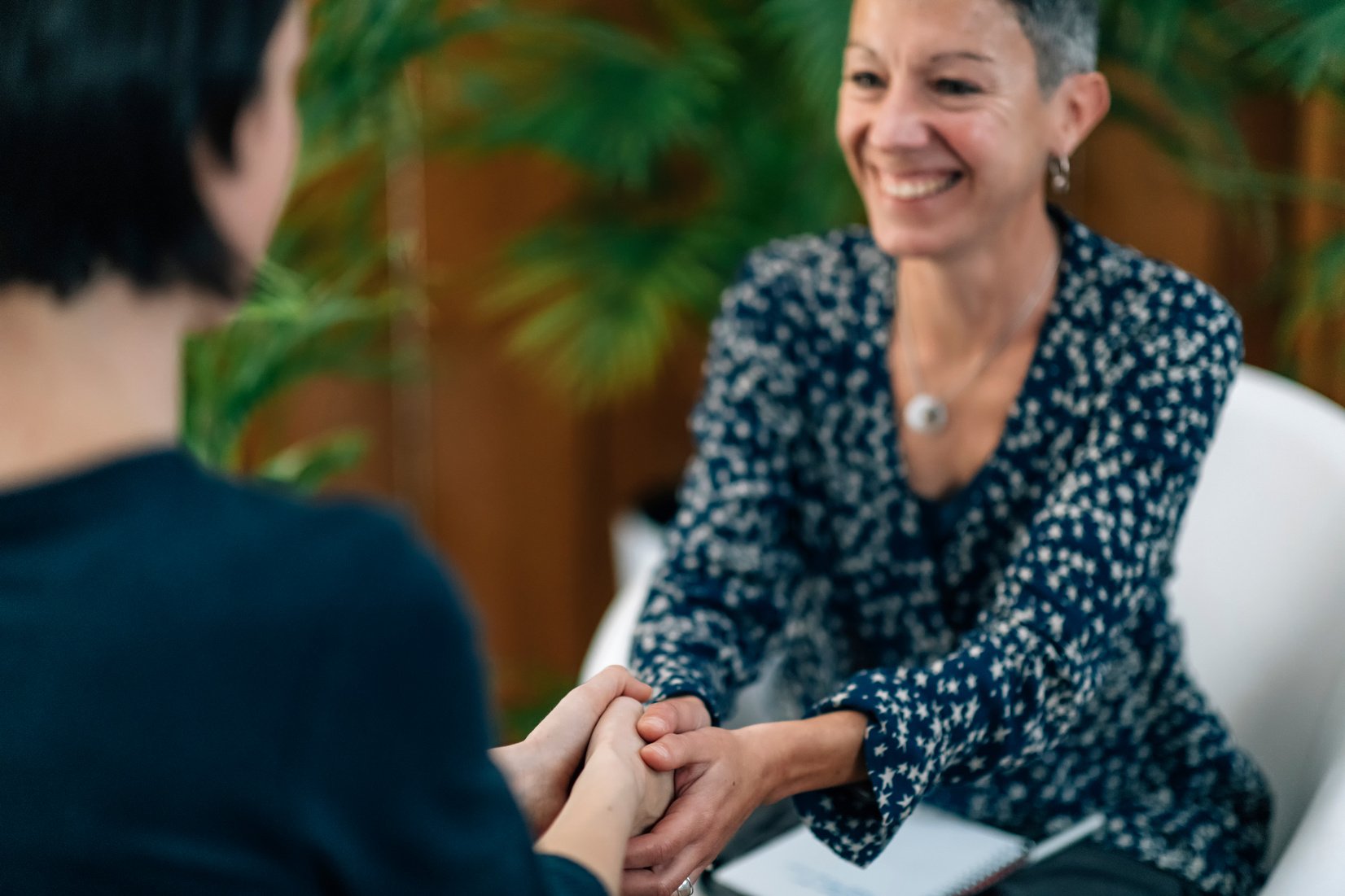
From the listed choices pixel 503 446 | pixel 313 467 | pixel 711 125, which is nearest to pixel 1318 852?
pixel 313 467

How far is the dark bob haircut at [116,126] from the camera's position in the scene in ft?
1.81

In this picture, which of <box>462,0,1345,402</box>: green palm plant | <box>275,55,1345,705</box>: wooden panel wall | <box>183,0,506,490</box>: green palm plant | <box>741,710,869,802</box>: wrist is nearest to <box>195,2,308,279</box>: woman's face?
<box>741,710,869,802</box>: wrist

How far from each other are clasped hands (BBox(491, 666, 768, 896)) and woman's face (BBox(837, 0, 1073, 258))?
0.48 metres

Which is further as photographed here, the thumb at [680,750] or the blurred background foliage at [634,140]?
the blurred background foliage at [634,140]

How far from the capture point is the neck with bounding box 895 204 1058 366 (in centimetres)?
131

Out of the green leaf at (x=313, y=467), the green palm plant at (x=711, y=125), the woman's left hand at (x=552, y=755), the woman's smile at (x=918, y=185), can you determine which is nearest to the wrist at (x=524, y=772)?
the woman's left hand at (x=552, y=755)

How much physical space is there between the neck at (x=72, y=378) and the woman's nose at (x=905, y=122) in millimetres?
773

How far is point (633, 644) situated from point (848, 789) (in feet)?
0.83

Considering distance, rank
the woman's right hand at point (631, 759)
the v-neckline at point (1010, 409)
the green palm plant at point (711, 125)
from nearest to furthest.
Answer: the woman's right hand at point (631, 759)
the v-neckline at point (1010, 409)
the green palm plant at point (711, 125)

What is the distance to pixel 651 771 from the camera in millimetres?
1009

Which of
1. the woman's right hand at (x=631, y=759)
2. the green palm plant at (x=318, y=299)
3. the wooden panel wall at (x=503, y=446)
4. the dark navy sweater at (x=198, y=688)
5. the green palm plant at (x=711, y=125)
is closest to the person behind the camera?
the dark navy sweater at (x=198, y=688)

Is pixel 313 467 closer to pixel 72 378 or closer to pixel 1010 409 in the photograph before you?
pixel 1010 409

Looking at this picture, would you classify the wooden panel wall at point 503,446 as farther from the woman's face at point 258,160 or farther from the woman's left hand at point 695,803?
the woman's face at point 258,160

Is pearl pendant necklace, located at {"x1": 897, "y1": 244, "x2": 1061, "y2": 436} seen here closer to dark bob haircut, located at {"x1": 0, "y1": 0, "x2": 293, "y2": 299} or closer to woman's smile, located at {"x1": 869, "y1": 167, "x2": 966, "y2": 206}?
woman's smile, located at {"x1": 869, "y1": 167, "x2": 966, "y2": 206}
